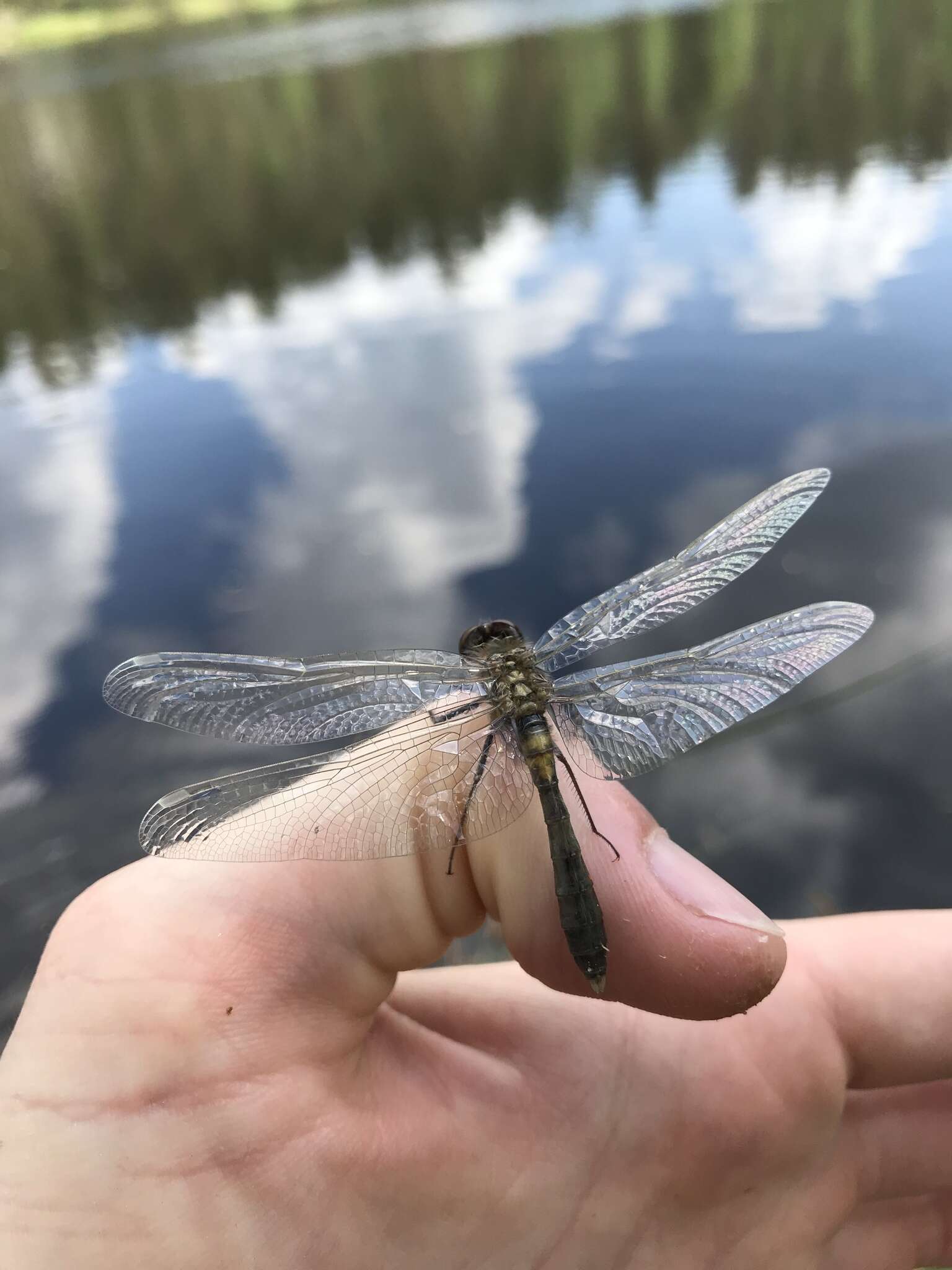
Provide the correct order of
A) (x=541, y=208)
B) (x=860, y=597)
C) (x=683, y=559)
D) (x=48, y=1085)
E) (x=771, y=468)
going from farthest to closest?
(x=541, y=208)
(x=771, y=468)
(x=860, y=597)
(x=683, y=559)
(x=48, y=1085)

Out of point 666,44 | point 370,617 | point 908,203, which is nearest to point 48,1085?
point 370,617

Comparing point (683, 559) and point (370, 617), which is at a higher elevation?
point (683, 559)

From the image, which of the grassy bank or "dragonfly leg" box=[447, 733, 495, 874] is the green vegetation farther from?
the grassy bank

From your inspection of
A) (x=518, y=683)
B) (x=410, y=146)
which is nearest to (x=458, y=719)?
(x=518, y=683)

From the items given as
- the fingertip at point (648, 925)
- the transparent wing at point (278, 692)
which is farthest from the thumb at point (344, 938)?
the transparent wing at point (278, 692)

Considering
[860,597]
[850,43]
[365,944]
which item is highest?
[850,43]

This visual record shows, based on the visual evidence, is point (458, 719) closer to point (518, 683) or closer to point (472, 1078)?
point (518, 683)

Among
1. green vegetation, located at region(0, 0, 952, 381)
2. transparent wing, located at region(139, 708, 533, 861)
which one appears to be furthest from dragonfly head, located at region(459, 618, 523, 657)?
green vegetation, located at region(0, 0, 952, 381)

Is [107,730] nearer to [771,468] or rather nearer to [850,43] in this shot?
[771,468]
